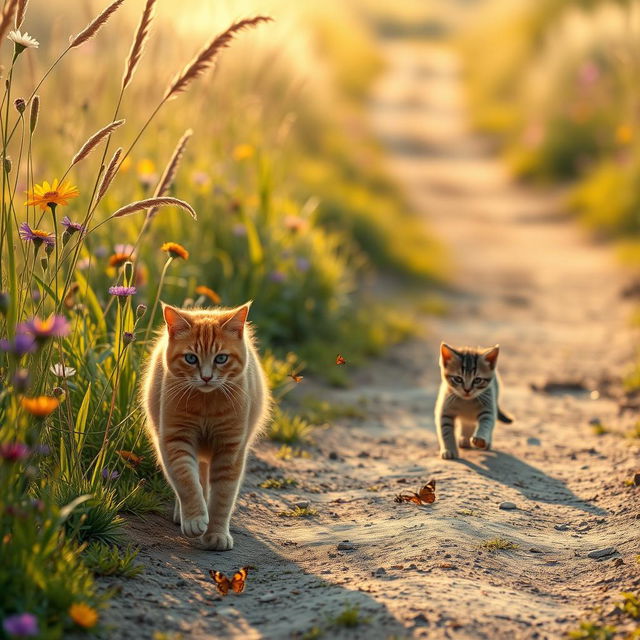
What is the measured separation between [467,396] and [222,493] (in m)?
2.00

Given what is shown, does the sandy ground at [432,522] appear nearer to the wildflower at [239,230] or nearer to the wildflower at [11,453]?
the wildflower at [11,453]

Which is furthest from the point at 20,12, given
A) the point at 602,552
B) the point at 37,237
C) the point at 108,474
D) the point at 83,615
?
the point at 602,552

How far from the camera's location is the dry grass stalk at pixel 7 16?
9.68ft

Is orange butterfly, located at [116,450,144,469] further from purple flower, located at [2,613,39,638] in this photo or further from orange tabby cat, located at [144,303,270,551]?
purple flower, located at [2,613,39,638]

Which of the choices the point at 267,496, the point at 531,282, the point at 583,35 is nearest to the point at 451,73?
the point at 583,35

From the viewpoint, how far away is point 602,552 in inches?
160

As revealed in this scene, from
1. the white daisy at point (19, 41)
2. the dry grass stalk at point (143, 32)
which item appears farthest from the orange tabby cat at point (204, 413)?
the white daisy at point (19, 41)

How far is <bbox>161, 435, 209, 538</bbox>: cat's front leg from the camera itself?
407 cm

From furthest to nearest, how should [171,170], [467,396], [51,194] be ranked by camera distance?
[467,396], [171,170], [51,194]

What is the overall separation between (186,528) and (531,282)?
8.40 meters

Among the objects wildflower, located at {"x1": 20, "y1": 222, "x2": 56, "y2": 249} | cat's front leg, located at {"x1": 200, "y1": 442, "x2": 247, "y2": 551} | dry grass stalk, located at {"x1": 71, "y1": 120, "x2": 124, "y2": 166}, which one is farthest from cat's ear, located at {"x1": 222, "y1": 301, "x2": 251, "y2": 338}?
dry grass stalk, located at {"x1": 71, "y1": 120, "x2": 124, "y2": 166}

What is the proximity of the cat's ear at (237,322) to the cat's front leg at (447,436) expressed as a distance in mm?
1838

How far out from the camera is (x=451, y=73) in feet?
114

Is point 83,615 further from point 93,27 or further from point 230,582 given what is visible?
point 93,27
